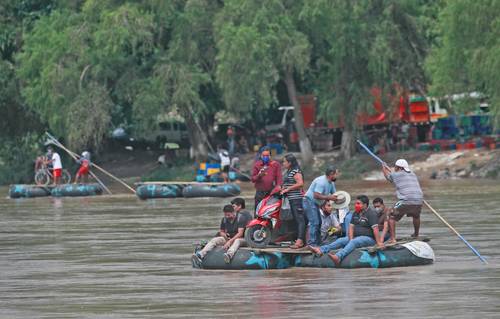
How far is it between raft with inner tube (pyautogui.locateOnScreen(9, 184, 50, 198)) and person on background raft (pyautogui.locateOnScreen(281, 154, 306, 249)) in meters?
28.0

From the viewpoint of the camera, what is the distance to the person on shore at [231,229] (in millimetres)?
22406

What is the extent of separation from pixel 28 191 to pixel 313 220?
29.0m

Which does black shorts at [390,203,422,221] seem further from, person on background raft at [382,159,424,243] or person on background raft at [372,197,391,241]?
person on background raft at [372,197,391,241]

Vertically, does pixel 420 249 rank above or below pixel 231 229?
below

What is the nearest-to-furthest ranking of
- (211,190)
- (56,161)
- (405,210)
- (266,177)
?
(405,210), (266,177), (211,190), (56,161)

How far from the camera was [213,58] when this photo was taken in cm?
5959

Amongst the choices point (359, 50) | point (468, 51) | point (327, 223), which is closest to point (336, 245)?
point (327, 223)

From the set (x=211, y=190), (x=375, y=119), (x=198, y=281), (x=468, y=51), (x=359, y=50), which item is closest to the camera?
(x=198, y=281)

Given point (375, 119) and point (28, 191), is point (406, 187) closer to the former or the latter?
point (28, 191)

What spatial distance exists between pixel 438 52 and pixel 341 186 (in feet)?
20.7

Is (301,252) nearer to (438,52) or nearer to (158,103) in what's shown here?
(438,52)

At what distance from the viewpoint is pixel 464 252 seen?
24.5 metres

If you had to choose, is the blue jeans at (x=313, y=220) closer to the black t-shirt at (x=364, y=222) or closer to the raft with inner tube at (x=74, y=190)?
the black t-shirt at (x=364, y=222)

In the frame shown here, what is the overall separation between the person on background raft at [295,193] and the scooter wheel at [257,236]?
420mm
